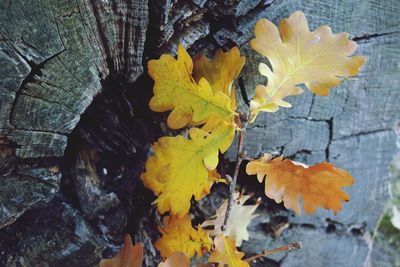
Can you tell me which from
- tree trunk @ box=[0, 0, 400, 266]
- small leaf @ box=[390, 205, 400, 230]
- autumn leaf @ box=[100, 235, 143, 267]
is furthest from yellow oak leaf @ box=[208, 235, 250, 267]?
small leaf @ box=[390, 205, 400, 230]

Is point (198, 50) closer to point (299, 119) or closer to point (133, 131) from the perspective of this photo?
point (133, 131)

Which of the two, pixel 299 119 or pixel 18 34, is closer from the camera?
pixel 18 34

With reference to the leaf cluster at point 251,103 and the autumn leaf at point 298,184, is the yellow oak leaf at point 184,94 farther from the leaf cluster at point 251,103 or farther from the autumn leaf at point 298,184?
the autumn leaf at point 298,184

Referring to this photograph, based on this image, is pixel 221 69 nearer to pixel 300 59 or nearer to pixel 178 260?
pixel 300 59

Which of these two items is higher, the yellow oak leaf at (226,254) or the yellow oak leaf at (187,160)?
the yellow oak leaf at (187,160)

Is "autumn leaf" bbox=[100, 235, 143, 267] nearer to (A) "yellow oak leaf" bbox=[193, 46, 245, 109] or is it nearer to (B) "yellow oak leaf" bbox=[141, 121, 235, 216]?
(B) "yellow oak leaf" bbox=[141, 121, 235, 216]

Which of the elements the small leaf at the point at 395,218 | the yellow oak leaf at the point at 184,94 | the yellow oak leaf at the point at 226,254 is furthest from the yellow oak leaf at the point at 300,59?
the small leaf at the point at 395,218

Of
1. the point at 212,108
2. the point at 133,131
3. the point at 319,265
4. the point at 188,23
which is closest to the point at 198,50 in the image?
the point at 188,23
